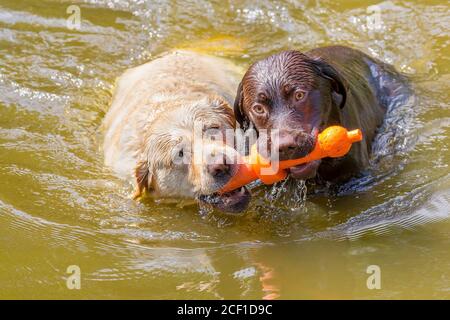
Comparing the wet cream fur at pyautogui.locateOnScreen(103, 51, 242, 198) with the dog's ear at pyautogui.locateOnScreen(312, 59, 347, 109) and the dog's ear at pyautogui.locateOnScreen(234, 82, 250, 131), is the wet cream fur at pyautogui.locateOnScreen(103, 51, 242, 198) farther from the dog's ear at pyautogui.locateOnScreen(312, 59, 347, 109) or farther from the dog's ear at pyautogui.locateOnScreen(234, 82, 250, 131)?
the dog's ear at pyautogui.locateOnScreen(312, 59, 347, 109)

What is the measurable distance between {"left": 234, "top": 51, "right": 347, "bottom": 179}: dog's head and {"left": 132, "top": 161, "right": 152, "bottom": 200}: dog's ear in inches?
42.4

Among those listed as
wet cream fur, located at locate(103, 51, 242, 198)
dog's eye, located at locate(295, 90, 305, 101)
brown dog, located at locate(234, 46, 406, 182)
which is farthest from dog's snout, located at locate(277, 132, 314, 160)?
wet cream fur, located at locate(103, 51, 242, 198)

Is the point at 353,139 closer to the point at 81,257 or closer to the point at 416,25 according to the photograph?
the point at 81,257

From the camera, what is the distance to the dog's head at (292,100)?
5.69 meters

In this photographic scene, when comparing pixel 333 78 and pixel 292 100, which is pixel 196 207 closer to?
pixel 292 100

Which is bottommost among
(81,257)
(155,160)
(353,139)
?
(81,257)

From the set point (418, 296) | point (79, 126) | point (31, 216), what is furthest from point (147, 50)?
point (418, 296)

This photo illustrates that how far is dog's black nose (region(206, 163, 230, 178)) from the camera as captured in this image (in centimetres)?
603

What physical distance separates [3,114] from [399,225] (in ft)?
15.4

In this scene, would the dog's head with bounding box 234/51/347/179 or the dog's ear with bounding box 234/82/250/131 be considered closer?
the dog's head with bounding box 234/51/347/179

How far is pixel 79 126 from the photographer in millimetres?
8305

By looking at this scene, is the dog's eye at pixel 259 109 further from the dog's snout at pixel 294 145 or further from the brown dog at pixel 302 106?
the dog's snout at pixel 294 145

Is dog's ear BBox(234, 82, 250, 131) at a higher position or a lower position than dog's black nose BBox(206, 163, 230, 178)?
higher

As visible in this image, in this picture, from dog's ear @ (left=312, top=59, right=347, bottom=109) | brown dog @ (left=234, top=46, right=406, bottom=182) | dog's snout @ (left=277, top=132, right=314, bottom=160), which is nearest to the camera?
dog's snout @ (left=277, top=132, right=314, bottom=160)
